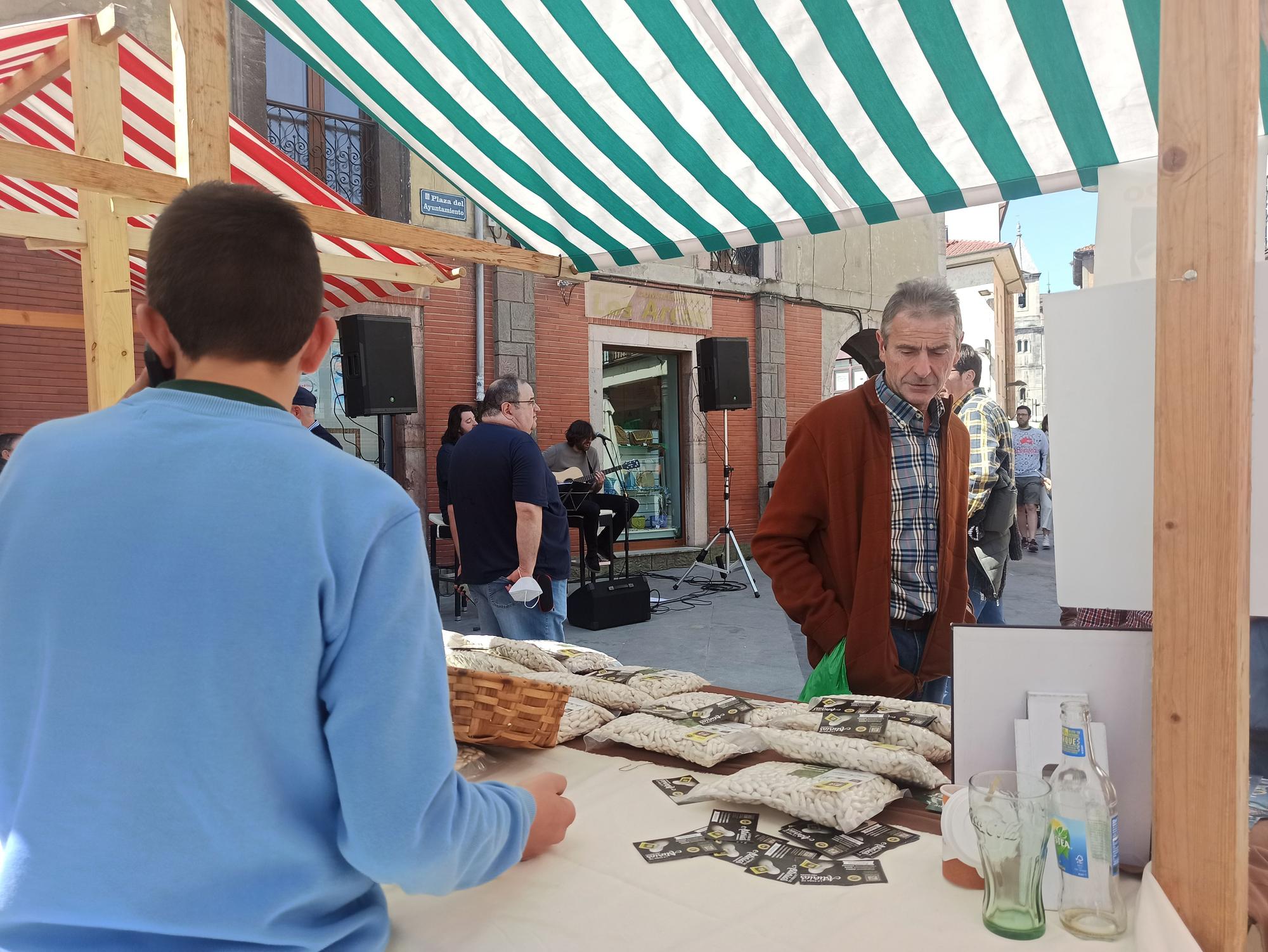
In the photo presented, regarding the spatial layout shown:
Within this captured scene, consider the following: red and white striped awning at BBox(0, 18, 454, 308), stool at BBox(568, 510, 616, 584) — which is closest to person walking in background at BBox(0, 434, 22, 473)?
red and white striped awning at BBox(0, 18, 454, 308)

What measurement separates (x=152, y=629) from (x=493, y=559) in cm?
351

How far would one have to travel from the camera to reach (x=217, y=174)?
2.58m

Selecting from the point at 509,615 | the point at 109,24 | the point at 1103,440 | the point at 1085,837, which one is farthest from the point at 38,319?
the point at 1085,837

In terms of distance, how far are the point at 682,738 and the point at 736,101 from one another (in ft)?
6.67

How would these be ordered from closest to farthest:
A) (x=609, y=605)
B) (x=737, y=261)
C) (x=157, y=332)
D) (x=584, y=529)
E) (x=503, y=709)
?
(x=157, y=332) → (x=503, y=709) → (x=609, y=605) → (x=584, y=529) → (x=737, y=261)

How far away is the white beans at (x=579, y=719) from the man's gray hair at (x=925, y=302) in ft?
4.18

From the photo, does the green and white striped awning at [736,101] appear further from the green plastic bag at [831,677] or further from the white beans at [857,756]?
the white beans at [857,756]

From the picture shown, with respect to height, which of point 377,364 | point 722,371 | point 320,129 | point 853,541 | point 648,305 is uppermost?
point 320,129

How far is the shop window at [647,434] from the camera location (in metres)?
11.4

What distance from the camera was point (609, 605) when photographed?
23.9 feet

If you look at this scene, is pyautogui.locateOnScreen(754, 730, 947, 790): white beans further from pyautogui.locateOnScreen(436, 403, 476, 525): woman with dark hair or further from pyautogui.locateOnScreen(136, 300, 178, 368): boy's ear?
pyautogui.locateOnScreen(436, 403, 476, 525): woman with dark hair

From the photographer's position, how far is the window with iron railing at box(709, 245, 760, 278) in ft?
39.0

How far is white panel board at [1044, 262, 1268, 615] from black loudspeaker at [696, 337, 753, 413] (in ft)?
26.9

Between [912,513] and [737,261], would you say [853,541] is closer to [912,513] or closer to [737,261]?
[912,513]
